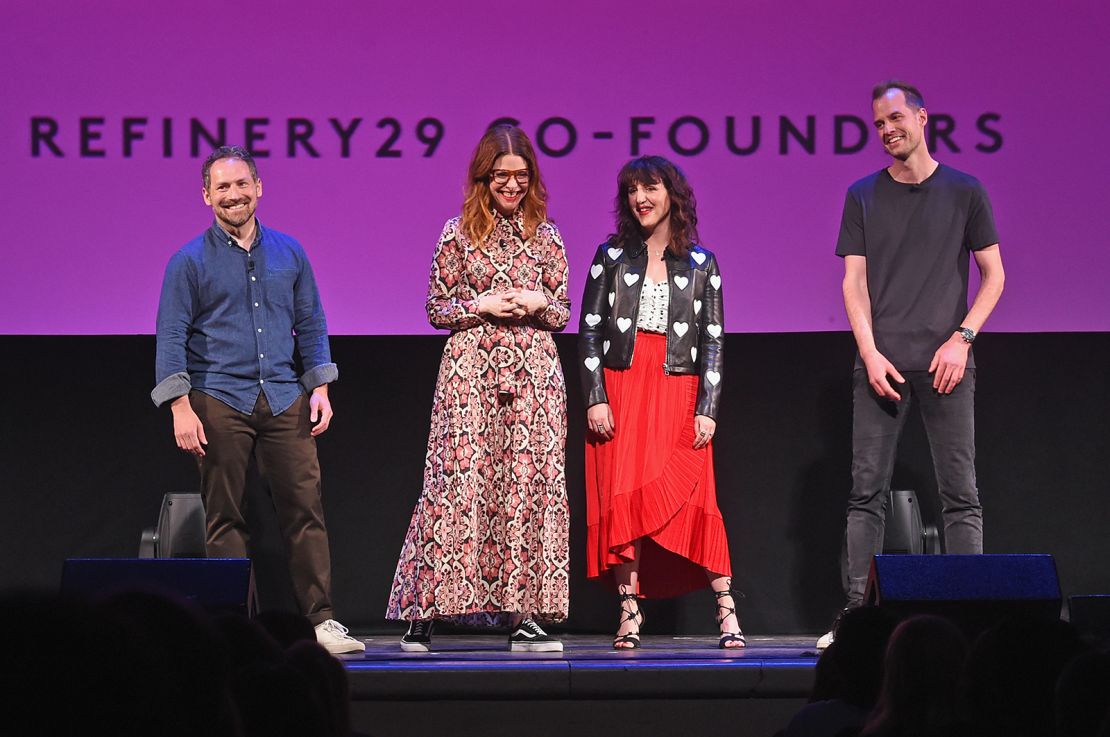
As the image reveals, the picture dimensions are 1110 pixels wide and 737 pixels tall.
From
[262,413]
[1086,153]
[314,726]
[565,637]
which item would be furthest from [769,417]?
[314,726]

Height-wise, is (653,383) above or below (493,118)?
below

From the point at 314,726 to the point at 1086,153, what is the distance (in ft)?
15.4

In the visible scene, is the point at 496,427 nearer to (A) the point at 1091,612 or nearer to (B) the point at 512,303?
(B) the point at 512,303

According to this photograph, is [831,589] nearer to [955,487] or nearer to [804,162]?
[955,487]

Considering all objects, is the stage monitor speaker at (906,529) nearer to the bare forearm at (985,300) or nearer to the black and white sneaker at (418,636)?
the bare forearm at (985,300)

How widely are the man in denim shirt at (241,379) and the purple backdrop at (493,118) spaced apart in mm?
1114

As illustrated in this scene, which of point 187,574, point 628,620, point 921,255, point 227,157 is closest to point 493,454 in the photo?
point 628,620

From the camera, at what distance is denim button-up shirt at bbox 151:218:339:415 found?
432cm

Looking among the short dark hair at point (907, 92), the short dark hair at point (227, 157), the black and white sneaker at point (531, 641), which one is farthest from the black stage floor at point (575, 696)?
the short dark hair at point (907, 92)

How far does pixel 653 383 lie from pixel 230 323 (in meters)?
1.34

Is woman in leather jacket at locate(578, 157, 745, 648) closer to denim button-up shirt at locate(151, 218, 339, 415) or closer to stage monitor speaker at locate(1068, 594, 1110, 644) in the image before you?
denim button-up shirt at locate(151, 218, 339, 415)

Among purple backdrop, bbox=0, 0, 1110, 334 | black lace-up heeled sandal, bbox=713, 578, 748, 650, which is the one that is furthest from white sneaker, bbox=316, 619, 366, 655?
purple backdrop, bbox=0, 0, 1110, 334

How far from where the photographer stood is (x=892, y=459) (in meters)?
4.50

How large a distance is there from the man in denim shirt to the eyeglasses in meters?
0.69
